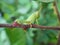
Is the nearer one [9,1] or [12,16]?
[12,16]

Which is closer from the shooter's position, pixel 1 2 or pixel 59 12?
pixel 59 12

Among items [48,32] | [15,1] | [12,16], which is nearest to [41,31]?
[48,32]

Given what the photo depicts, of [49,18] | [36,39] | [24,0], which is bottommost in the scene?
[36,39]

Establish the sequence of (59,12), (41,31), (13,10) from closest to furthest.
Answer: (59,12)
(41,31)
(13,10)

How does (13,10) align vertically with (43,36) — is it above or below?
above

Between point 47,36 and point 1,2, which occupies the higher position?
point 1,2

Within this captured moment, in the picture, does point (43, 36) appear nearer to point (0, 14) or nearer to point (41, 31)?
point (41, 31)

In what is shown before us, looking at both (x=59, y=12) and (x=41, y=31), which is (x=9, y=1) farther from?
(x=59, y=12)

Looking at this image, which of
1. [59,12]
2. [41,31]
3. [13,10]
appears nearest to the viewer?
[59,12]
